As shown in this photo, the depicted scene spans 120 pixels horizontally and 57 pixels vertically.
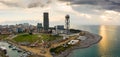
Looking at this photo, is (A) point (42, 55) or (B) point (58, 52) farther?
(B) point (58, 52)

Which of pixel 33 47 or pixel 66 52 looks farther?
pixel 33 47

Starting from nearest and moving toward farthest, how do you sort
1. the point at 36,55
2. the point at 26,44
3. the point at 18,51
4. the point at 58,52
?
the point at 36,55 < the point at 58,52 < the point at 18,51 < the point at 26,44

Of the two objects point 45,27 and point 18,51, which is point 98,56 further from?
point 45,27

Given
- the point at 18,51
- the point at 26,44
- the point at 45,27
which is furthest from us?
the point at 45,27

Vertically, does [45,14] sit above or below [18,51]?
above

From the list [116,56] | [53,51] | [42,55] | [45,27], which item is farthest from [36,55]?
[45,27]

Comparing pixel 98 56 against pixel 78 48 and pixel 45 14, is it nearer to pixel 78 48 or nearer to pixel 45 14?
pixel 78 48

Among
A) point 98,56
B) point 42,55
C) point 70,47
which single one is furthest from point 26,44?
point 98,56

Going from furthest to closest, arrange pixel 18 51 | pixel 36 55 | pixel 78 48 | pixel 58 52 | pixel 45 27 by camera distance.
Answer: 1. pixel 45 27
2. pixel 78 48
3. pixel 18 51
4. pixel 58 52
5. pixel 36 55

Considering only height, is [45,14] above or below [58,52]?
above
